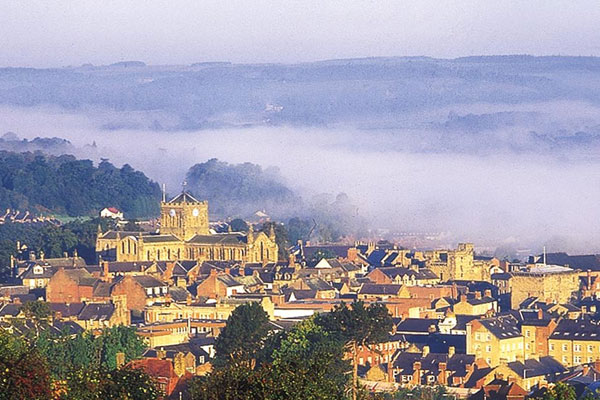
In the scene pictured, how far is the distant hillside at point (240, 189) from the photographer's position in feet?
519

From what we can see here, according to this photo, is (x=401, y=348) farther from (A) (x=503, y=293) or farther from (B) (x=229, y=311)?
(A) (x=503, y=293)

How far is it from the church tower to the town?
0.25 ft

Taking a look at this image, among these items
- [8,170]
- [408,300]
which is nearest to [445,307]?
[408,300]

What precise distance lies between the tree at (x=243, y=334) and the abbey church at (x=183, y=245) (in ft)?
91.9

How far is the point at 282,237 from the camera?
309ft

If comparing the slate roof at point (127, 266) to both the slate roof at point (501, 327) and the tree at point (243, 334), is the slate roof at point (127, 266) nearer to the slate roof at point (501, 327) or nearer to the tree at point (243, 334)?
the slate roof at point (501, 327)

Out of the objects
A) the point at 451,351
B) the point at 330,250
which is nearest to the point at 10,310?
the point at 451,351

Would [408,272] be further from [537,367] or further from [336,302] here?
[537,367]

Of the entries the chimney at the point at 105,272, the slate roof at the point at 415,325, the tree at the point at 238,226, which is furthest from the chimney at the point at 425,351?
the tree at the point at 238,226

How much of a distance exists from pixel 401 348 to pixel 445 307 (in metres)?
10.9

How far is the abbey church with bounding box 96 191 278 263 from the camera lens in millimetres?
86625

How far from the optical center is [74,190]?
135 meters

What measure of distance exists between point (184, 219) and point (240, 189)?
78.2 m

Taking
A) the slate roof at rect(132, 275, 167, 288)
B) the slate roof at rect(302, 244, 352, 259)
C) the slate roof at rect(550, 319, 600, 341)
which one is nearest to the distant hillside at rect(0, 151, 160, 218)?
the slate roof at rect(302, 244, 352, 259)
